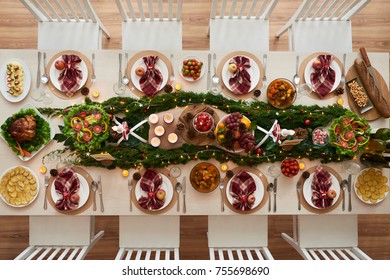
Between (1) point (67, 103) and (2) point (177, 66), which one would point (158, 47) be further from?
(1) point (67, 103)

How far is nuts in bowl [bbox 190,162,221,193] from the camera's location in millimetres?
2141

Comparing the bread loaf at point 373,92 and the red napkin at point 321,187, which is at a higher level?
the bread loaf at point 373,92

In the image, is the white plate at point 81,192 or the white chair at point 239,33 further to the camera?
the white chair at point 239,33

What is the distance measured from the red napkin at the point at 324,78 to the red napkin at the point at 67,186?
72.7 inches

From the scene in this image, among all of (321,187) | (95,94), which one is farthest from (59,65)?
(321,187)

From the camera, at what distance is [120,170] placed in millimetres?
2186

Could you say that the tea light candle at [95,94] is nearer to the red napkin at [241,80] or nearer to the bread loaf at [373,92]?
the red napkin at [241,80]

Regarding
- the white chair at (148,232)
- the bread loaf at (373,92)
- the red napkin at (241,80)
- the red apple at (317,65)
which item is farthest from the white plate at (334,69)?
the white chair at (148,232)

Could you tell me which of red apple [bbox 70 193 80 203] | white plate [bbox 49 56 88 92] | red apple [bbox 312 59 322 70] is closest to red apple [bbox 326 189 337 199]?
red apple [bbox 312 59 322 70]

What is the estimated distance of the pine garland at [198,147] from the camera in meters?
2.15

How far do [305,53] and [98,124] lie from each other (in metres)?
1.57

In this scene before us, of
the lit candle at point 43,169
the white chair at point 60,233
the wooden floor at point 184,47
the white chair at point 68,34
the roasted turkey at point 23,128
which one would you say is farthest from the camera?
the wooden floor at point 184,47

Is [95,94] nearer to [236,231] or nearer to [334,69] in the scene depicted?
[236,231]

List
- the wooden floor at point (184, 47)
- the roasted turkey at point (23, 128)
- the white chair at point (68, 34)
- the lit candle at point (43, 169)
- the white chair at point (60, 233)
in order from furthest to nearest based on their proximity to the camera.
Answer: the wooden floor at point (184, 47)
the white chair at point (68, 34)
the white chair at point (60, 233)
the lit candle at point (43, 169)
the roasted turkey at point (23, 128)
